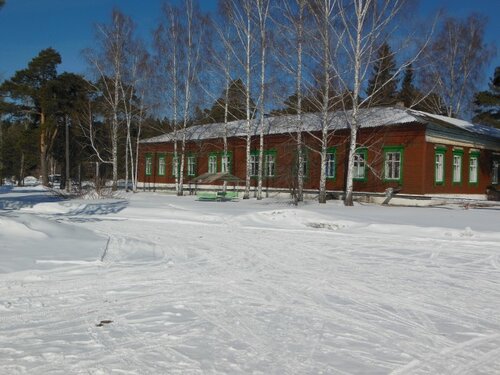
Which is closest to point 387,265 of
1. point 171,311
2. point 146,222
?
point 171,311

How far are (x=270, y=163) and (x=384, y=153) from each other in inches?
354

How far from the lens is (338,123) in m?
30.0

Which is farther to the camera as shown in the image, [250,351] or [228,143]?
[228,143]

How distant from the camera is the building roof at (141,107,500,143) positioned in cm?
2722

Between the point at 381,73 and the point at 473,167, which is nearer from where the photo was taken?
the point at 473,167

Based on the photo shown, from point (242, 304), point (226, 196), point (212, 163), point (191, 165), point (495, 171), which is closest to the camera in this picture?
point (242, 304)

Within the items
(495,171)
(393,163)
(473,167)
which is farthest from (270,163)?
(495,171)

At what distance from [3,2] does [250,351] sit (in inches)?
485

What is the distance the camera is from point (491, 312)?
19.6ft

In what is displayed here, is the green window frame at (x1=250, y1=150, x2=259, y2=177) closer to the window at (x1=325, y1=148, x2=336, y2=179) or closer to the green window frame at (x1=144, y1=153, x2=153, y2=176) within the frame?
the window at (x1=325, y1=148, x2=336, y2=179)

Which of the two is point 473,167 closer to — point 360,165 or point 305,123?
point 360,165

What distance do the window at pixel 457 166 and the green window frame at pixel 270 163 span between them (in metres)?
11.5

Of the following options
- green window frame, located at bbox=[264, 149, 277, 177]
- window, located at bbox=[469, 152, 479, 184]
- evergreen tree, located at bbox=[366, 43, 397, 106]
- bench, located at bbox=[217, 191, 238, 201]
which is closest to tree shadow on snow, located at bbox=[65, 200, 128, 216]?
bench, located at bbox=[217, 191, 238, 201]

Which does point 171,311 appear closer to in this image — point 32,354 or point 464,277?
point 32,354
